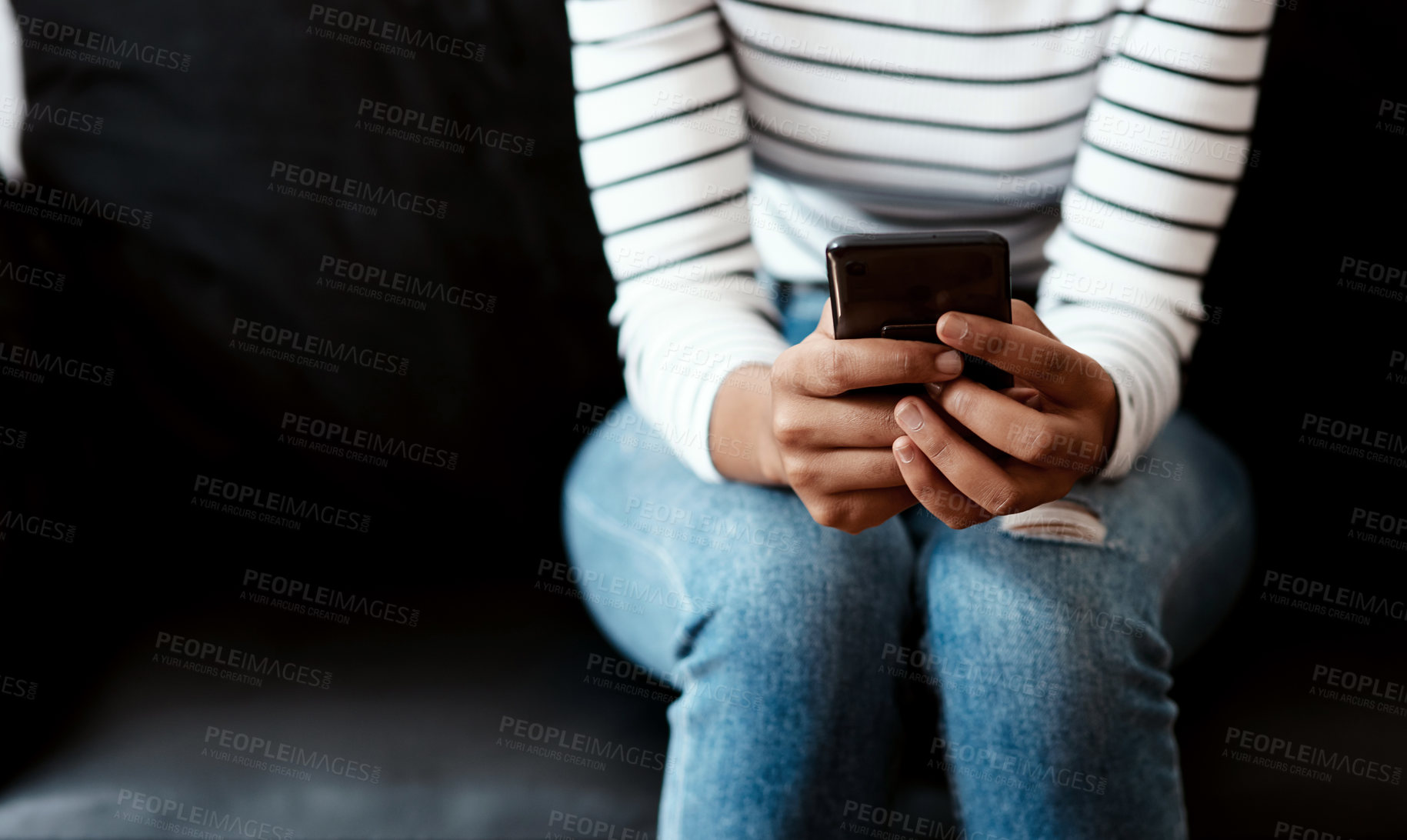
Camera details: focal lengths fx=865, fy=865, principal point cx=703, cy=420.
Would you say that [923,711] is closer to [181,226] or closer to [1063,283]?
[1063,283]

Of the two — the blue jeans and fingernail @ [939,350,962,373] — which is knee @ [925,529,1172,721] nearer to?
the blue jeans

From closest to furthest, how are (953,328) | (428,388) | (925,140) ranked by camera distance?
(953,328) < (925,140) < (428,388)

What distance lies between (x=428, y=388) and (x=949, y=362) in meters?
0.54

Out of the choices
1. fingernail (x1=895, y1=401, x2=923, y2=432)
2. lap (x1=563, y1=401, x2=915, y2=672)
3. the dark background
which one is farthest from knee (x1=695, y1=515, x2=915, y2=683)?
the dark background

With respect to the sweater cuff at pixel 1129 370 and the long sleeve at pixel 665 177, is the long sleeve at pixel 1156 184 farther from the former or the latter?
the long sleeve at pixel 665 177

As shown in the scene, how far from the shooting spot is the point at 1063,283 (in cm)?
66

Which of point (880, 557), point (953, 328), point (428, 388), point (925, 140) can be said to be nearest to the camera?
point (953, 328)

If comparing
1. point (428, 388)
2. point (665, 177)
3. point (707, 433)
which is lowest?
point (428, 388)

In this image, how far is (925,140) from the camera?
677mm

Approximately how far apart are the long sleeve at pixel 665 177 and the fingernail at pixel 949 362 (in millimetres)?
158

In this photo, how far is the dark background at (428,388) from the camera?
70 centimetres

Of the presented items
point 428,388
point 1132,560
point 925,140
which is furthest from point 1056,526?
point 428,388

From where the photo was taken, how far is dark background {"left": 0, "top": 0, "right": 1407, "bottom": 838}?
704 mm

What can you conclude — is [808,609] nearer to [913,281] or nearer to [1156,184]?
[913,281]
